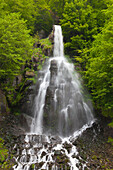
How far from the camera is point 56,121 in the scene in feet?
33.6

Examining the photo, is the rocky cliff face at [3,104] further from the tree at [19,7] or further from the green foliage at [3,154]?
the tree at [19,7]

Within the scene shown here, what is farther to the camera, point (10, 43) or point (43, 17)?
point (43, 17)

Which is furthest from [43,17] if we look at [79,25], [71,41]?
[71,41]

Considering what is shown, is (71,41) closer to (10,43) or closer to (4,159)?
(10,43)

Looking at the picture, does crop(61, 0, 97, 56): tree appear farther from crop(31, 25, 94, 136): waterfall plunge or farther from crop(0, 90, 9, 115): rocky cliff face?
crop(0, 90, 9, 115): rocky cliff face

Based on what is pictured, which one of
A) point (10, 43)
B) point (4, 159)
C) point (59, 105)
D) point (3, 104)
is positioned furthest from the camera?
point (59, 105)

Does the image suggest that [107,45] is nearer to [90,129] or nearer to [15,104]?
[90,129]

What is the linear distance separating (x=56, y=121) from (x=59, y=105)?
136 cm

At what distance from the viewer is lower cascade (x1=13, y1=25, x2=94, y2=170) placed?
686cm

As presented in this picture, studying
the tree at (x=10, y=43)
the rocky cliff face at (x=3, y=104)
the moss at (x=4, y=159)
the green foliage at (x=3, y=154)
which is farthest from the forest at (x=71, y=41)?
the moss at (x=4, y=159)

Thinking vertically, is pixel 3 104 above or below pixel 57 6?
below

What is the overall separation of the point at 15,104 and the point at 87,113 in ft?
21.1

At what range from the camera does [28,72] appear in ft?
44.0

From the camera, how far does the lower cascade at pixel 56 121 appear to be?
22.5ft
